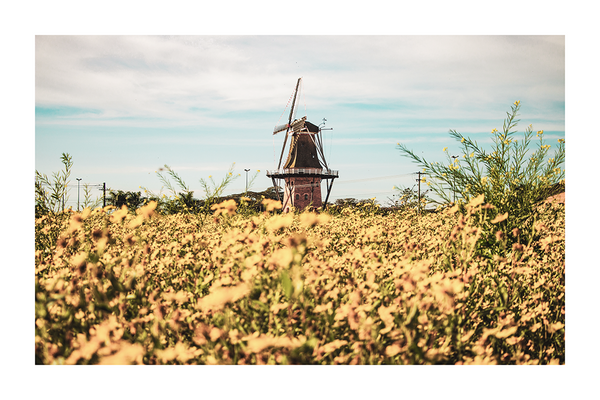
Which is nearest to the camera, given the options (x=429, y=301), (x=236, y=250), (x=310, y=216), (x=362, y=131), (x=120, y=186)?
(x=429, y=301)

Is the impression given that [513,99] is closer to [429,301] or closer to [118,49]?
[429,301]

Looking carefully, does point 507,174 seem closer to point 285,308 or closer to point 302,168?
point 285,308

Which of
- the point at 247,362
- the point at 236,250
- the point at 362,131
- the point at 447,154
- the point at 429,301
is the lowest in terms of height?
the point at 247,362

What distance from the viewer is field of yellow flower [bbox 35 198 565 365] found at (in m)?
1.04

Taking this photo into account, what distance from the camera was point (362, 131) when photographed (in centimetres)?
268

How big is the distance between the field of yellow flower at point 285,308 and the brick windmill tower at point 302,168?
41.1 ft

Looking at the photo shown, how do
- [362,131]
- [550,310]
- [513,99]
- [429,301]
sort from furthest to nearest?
[362,131] < [513,99] < [550,310] < [429,301]

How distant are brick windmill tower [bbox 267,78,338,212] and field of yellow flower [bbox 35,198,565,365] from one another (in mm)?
12515

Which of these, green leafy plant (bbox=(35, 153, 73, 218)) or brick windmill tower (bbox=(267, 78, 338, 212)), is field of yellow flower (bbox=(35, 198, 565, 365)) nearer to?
green leafy plant (bbox=(35, 153, 73, 218))

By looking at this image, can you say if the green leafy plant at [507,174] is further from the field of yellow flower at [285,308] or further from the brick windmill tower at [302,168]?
the brick windmill tower at [302,168]

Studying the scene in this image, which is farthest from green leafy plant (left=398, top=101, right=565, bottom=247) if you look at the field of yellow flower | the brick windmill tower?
the brick windmill tower

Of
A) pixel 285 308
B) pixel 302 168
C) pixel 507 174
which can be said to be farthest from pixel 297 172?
pixel 285 308

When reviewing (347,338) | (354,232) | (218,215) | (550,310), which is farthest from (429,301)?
(218,215)

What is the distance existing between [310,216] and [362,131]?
1378 mm
